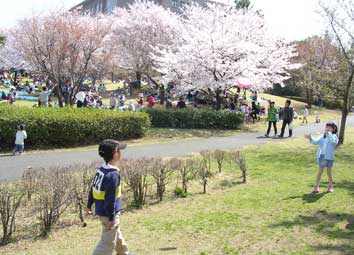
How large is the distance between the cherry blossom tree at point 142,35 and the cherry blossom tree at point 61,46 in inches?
364

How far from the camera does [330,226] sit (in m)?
6.00

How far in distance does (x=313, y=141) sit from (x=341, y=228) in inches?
103

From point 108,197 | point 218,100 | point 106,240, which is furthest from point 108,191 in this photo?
point 218,100

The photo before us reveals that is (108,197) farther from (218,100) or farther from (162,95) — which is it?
(162,95)

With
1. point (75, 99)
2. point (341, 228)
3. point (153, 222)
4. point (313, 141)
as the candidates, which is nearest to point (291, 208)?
point (341, 228)

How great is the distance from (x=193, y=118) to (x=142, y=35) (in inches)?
616

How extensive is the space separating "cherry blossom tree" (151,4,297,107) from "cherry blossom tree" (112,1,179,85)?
6437 mm

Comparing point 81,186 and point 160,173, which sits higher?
point 160,173

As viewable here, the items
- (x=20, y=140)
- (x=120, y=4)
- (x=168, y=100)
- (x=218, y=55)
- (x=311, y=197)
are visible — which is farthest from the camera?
(x=120, y=4)

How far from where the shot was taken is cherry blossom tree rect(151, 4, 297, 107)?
2319 centimetres

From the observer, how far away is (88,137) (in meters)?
15.6

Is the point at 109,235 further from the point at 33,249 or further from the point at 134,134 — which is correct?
the point at 134,134

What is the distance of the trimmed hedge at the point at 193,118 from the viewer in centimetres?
2092

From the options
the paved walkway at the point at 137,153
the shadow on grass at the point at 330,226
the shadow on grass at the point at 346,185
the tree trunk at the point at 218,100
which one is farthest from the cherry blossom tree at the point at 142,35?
the shadow on grass at the point at 330,226
